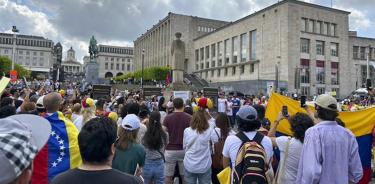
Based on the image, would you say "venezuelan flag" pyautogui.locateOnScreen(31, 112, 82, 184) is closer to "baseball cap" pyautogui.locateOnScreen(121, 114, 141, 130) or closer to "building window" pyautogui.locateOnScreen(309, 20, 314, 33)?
"baseball cap" pyautogui.locateOnScreen(121, 114, 141, 130)

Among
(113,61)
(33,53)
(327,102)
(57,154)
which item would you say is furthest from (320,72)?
(33,53)

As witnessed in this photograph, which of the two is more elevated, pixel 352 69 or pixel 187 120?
pixel 352 69

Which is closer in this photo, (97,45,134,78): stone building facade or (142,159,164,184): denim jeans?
(142,159,164,184): denim jeans

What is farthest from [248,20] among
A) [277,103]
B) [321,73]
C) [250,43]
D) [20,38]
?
[20,38]

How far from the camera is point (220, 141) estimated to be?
5984 millimetres

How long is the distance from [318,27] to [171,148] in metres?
55.4

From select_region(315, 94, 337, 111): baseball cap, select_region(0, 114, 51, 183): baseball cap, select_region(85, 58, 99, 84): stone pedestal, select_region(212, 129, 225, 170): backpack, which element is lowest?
select_region(212, 129, 225, 170): backpack

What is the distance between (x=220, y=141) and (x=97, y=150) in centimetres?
380

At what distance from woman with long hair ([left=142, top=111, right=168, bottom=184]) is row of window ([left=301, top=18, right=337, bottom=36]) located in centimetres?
5272

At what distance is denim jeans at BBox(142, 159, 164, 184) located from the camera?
18.6ft

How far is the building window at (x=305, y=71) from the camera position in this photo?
53.2 meters

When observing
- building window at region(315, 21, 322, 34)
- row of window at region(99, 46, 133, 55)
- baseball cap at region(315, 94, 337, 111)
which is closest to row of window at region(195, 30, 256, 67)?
building window at region(315, 21, 322, 34)

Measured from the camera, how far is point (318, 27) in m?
55.5

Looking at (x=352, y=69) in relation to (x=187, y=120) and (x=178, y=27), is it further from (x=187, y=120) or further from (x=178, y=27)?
(x=187, y=120)
